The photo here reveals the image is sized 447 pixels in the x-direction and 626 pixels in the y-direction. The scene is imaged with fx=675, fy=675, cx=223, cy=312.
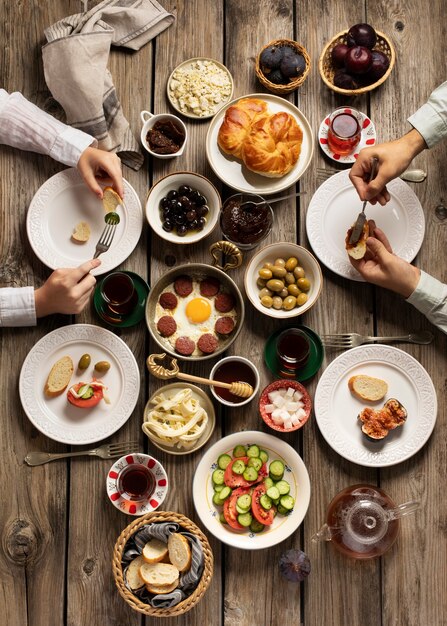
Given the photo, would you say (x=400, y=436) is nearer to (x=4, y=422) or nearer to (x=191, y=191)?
(x=191, y=191)

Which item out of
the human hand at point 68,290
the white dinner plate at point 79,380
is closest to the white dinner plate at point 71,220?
the human hand at point 68,290

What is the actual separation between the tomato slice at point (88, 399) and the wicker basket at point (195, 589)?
1.67 ft

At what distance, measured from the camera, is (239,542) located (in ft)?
9.22

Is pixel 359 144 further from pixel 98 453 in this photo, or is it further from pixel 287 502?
pixel 98 453

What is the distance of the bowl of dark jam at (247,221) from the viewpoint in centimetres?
282

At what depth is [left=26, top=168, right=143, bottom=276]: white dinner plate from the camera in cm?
290

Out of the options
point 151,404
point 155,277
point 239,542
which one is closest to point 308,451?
point 239,542

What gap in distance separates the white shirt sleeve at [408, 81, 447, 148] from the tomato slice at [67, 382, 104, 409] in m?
1.71

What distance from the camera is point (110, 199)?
2848 millimetres

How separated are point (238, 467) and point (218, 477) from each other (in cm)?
10

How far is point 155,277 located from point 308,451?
1.01 metres

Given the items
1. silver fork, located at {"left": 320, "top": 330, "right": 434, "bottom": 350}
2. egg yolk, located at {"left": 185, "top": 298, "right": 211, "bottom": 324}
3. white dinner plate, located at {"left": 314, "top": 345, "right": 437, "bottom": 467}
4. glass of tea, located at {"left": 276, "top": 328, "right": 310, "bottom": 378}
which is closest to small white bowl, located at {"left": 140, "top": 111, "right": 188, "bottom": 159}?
egg yolk, located at {"left": 185, "top": 298, "right": 211, "bottom": 324}

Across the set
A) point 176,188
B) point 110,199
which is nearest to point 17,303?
point 110,199

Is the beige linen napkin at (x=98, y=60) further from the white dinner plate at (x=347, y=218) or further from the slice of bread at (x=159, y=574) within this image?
the slice of bread at (x=159, y=574)
